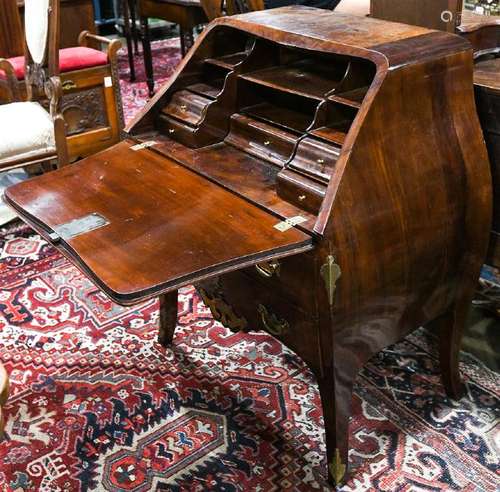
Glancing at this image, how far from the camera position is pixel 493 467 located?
1.82m

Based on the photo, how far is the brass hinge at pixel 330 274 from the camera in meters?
1.45

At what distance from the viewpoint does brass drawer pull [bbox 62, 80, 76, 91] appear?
3.78 metres

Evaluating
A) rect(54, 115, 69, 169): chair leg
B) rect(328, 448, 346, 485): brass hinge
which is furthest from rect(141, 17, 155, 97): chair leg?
rect(328, 448, 346, 485): brass hinge

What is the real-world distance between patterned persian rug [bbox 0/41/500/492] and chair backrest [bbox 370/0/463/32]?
3.44 ft

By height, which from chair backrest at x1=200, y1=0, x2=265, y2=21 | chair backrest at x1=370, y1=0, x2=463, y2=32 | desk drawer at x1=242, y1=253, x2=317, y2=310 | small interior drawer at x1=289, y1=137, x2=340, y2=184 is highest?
chair backrest at x1=370, y1=0, x2=463, y2=32

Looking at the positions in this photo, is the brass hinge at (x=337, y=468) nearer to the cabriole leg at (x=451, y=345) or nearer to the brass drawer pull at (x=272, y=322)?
the brass drawer pull at (x=272, y=322)

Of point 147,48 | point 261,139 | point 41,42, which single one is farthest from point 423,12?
point 147,48

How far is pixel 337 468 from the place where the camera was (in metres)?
1.74

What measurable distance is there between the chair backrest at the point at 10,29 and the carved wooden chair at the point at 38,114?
33.8 inches

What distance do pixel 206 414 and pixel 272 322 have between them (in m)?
0.54

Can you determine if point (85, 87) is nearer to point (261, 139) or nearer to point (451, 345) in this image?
point (261, 139)

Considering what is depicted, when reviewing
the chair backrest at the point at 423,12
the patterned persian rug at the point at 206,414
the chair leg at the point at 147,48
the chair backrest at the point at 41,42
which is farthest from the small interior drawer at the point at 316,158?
the chair leg at the point at 147,48

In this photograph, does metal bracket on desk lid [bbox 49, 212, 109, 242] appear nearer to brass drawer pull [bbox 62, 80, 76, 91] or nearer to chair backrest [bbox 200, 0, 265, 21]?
chair backrest [bbox 200, 0, 265, 21]

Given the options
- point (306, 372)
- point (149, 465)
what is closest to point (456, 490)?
point (306, 372)
